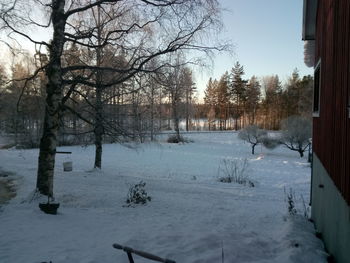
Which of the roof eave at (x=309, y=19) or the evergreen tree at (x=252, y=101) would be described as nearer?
the roof eave at (x=309, y=19)

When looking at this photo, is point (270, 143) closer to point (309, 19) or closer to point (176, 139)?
point (176, 139)

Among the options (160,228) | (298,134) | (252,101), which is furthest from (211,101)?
(160,228)

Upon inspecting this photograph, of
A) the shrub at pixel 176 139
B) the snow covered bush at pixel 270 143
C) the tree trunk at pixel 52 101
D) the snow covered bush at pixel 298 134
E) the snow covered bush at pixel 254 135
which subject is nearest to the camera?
the tree trunk at pixel 52 101

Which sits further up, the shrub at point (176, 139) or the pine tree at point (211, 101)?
the pine tree at point (211, 101)

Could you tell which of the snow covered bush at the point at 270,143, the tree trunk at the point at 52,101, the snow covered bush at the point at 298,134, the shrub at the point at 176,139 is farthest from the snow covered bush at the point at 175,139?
the tree trunk at the point at 52,101

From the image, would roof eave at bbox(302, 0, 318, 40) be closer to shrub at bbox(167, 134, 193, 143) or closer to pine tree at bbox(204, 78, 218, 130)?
shrub at bbox(167, 134, 193, 143)

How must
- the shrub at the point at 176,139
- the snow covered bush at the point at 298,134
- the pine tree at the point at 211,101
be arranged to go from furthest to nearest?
the pine tree at the point at 211,101
the shrub at the point at 176,139
the snow covered bush at the point at 298,134

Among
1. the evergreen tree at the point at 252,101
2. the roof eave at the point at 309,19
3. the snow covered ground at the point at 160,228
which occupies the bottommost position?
the snow covered ground at the point at 160,228

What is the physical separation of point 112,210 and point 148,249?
2831 millimetres

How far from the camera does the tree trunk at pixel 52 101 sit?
7992 millimetres

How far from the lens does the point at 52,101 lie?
26.3 ft

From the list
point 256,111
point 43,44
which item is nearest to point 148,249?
point 43,44

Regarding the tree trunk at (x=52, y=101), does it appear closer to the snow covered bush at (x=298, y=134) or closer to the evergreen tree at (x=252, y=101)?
the snow covered bush at (x=298, y=134)

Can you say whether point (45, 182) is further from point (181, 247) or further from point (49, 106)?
point (181, 247)
